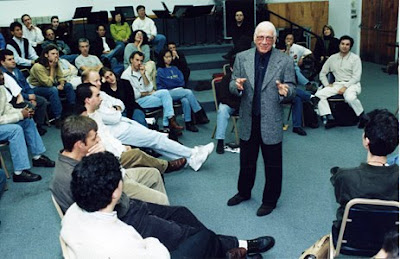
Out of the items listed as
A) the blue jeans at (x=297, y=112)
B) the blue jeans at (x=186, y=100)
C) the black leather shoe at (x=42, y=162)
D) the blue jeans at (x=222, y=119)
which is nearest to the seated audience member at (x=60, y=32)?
the blue jeans at (x=186, y=100)

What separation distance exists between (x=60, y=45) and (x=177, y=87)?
10.2 feet

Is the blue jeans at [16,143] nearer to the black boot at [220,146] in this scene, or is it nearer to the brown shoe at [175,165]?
the brown shoe at [175,165]

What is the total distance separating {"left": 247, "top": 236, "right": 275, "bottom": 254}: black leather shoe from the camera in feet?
8.74

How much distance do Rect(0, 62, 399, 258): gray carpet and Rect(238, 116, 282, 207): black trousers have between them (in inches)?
7.0

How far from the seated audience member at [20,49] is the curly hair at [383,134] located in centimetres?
573

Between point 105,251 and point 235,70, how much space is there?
1.77 metres

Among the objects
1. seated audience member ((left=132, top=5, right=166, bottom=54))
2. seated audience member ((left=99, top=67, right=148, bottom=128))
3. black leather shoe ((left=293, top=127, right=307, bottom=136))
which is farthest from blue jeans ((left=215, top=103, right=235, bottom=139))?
seated audience member ((left=132, top=5, right=166, bottom=54))

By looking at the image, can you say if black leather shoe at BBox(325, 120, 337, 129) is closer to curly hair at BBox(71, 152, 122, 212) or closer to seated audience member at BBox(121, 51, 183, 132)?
→ seated audience member at BBox(121, 51, 183, 132)

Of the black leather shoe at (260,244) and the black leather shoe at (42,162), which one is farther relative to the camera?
the black leather shoe at (42,162)

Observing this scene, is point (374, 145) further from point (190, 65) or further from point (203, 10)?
point (203, 10)

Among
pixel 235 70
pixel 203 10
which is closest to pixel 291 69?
pixel 235 70

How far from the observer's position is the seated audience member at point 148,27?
26.2 ft

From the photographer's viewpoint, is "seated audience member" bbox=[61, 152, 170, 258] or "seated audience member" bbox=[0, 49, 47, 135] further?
"seated audience member" bbox=[0, 49, 47, 135]

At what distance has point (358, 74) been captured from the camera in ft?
17.2
